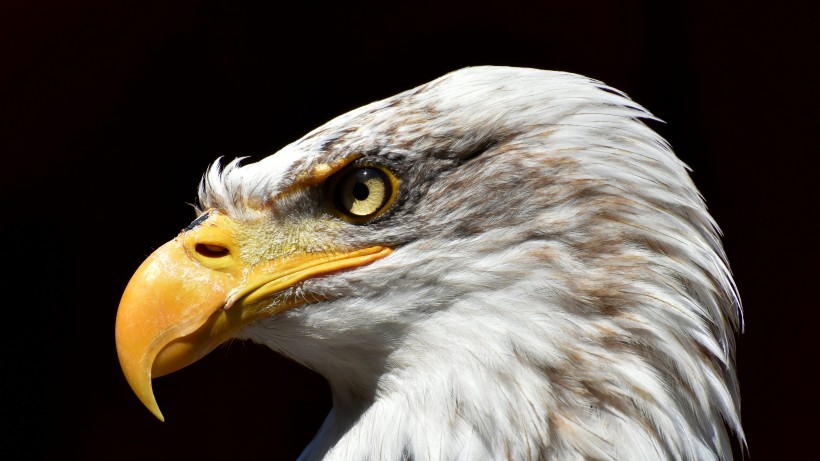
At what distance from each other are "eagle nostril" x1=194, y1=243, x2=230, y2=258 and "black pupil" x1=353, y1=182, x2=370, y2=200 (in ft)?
0.93

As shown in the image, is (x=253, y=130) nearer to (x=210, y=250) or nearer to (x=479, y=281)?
(x=210, y=250)

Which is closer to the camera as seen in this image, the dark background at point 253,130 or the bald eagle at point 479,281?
the bald eagle at point 479,281

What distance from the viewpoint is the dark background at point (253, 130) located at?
3.01 meters

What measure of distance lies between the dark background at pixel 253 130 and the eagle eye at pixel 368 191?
4.86 feet

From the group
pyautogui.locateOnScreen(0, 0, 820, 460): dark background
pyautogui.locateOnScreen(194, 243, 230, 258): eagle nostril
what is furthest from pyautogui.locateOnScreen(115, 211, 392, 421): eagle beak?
pyautogui.locateOnScreen(0, 0, 820, 460): dark background

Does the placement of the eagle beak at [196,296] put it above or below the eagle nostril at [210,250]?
below

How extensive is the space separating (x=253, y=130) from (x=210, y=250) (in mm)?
1781

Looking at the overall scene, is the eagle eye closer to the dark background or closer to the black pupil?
the black pupil

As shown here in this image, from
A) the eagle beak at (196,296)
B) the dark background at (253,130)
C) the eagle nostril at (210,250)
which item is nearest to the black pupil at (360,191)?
the eagle beak at (196,296)

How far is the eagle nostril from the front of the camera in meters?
1.66

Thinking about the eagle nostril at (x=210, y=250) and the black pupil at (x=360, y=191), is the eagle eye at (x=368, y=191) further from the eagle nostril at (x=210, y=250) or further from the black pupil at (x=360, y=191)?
the eagle nostril at (x=210, y=250)

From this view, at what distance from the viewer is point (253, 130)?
337 centimetres

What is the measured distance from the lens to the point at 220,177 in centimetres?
179

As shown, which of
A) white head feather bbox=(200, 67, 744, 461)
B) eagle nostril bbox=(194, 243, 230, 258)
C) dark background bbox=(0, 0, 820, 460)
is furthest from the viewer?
dark background bbox=(0, 0, 820, 460)
